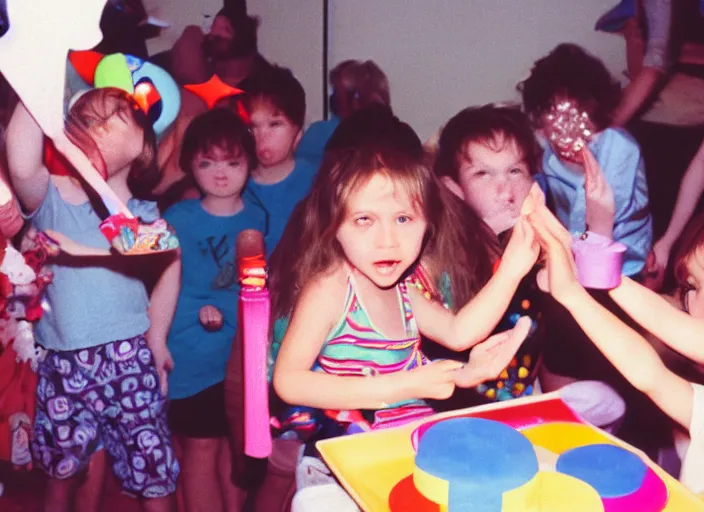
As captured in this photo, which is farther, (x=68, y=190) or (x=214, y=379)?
(x=214, y=379)

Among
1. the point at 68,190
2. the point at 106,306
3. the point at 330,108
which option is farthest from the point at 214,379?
the point at 330,108

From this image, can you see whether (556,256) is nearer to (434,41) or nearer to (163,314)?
(434,41)

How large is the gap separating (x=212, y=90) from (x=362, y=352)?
479 millimetres

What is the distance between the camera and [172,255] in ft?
4.10

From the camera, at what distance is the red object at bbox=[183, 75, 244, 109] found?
1.20 m

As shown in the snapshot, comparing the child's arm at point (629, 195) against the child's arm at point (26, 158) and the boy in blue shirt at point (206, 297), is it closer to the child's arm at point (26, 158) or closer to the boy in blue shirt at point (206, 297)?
the boy in blue shirt at point (206, 297)

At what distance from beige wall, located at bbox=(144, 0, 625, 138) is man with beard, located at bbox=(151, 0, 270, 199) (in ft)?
0.07

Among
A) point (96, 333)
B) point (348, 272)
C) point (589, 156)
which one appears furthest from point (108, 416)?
point (589, 156)

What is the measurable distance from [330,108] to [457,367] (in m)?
0.47

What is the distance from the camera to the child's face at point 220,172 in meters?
1.23

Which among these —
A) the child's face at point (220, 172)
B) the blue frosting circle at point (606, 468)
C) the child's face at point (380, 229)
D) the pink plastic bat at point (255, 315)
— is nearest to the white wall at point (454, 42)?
the child's face at point (380, 229)

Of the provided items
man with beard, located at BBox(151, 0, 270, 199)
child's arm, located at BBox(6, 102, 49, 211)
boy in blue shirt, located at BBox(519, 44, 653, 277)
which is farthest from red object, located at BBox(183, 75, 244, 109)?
boy in blue shirt, located at BBox(519, 44, 653, 277)

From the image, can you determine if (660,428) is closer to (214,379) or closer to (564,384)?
(564,384)

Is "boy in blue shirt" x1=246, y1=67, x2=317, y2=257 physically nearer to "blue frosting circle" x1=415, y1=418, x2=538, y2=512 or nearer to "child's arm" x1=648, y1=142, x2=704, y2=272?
"blue frosting circle" x1=415, y1=418, x2=538, y2=512
